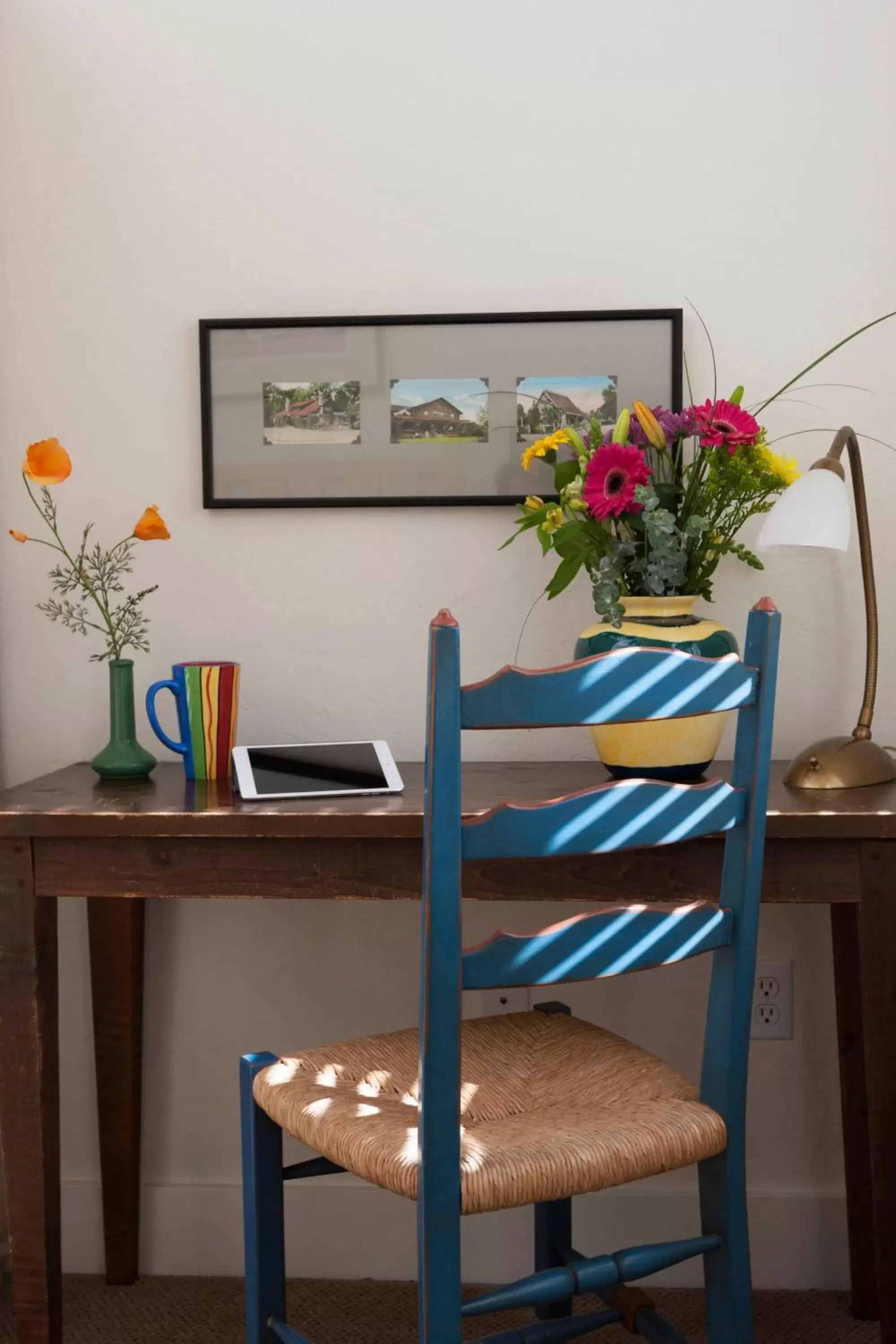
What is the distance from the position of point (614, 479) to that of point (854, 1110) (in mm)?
967

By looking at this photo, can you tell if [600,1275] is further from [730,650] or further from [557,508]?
[557,508]

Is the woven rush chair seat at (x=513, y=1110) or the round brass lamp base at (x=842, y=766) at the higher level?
the round brass lamp base at (x=842, y=766)

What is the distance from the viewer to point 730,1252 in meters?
1.21

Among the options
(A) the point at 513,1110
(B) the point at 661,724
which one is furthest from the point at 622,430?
(A) the point at 513,1110

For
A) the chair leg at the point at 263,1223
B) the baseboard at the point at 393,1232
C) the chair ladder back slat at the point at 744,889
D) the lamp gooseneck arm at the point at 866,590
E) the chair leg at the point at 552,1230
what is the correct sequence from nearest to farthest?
the chair ladder back slat at the point at 744,889, the chair leg at the point at 263,1223, the chair leg at the point at 552,1230, the lamp gooseneck arm at the point at 866,590, the baseboard at the point at 393,1232

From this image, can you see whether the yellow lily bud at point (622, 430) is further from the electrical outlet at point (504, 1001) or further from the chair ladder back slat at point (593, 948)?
the electrical outlet at point (504, 1001)

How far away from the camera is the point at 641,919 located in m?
1.12

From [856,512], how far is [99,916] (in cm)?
129

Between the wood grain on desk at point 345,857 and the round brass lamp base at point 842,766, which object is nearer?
the wood grain on desk at point 345,857

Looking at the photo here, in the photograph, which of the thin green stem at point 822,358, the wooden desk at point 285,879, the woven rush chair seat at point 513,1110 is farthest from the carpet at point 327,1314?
the thin green stem at point 822,358

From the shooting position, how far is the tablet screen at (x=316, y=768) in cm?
159

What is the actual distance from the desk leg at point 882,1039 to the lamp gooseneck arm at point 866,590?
0.27m

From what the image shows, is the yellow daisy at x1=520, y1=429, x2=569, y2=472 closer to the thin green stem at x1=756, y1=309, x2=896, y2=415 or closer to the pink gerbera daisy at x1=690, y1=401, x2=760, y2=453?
the pink gerbera daisy at x1=690, y1=401, x2=760, y2=453

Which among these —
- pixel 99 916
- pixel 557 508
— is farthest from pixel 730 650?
pixel 99 916
